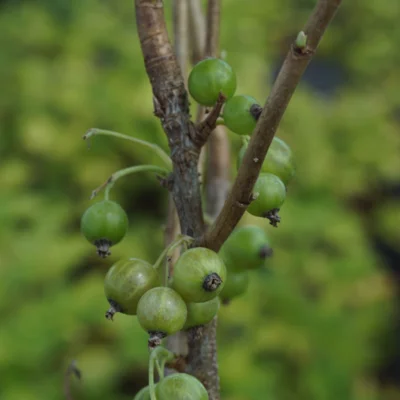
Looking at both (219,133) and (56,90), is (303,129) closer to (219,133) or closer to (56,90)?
(56,90)

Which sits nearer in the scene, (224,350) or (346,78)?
(224,350)

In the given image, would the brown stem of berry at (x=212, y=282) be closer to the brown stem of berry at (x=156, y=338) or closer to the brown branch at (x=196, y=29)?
the brown stem of berry at (x=156, y=338)

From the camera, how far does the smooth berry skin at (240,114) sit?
56 cm

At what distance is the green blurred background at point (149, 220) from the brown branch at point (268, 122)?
56.7 inches

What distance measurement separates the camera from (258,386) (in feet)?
6.63

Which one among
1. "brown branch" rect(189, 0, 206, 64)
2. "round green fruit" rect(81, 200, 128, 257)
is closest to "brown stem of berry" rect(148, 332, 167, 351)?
"round green fruit" rect(81, 200, 128, 257)

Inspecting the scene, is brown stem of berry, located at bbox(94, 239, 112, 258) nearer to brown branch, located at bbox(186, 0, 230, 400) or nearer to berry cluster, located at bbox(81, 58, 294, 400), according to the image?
berry cluster, located at bbox(81, 58, 294, 400)

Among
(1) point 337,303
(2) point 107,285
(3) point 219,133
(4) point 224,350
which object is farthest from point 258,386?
(2) point 107,285

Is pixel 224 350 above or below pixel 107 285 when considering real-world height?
above

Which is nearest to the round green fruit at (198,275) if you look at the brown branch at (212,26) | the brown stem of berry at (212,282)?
the brown stem of berry at (212,282)

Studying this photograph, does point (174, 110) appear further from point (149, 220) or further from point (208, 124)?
point (149, 220)

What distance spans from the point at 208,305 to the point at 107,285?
0.09m

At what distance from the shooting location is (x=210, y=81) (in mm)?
570

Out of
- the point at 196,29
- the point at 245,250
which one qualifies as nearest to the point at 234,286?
the point at 245,250
